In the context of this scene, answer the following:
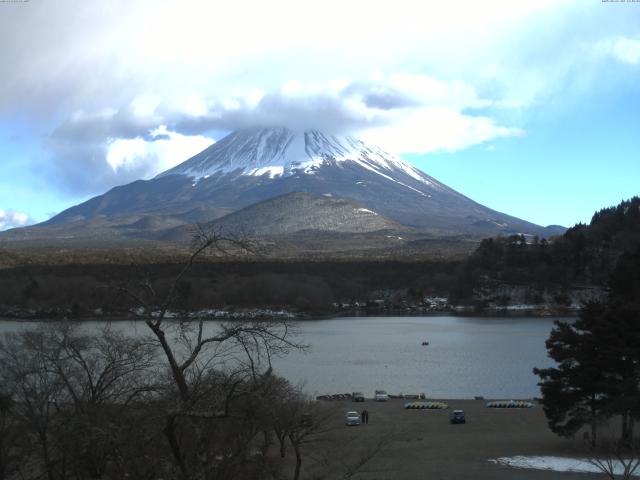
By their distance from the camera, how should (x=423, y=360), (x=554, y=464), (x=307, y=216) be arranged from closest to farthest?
(x=554, y=464) → (x=423, y=360) → (x=307, y=216)

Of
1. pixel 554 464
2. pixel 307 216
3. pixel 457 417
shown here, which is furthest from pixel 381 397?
pixel 307 216

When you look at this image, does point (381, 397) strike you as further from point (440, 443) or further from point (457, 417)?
point (440, 443)

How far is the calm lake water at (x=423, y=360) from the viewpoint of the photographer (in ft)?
94.8

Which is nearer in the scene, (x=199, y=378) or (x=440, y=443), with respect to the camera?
(x=199, y=378)

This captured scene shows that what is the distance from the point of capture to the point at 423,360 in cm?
3706

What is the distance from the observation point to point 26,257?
95688 millimetres

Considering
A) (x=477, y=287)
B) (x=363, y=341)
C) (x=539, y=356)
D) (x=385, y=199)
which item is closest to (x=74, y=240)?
(x=385, y=199)

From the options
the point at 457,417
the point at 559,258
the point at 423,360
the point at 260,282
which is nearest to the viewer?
the point at 457,417

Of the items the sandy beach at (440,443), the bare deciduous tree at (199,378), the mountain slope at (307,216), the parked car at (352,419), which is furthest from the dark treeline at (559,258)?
the bare deciduous tree at (199,378)

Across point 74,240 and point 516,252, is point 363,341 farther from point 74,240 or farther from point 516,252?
point 74,240

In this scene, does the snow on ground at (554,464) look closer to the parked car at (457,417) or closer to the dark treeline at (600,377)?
the dark treeline at (600,377)

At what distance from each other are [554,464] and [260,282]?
2534 inches

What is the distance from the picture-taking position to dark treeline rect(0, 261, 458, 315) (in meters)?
67.5

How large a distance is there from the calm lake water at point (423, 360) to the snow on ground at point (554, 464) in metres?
8.94
